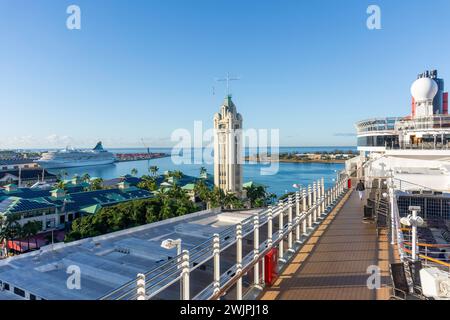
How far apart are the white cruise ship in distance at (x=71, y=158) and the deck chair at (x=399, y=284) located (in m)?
154

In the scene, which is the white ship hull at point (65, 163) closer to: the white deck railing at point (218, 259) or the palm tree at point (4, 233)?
the palm tree at point (4, 233)

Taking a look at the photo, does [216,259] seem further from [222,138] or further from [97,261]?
[222,138]

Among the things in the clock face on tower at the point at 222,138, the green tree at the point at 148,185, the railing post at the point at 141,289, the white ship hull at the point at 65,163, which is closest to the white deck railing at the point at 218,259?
the railing post at the point at 141,289

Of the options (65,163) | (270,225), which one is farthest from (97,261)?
(65,163)

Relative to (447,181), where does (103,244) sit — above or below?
below

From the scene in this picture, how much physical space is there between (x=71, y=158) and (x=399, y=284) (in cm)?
15878

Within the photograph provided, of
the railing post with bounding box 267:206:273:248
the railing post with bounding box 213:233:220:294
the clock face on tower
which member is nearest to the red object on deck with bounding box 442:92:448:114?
the railing post with bounding box 267:206:273:248

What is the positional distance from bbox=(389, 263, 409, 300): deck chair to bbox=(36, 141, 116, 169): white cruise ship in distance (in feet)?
507

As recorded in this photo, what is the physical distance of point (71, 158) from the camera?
146 meters

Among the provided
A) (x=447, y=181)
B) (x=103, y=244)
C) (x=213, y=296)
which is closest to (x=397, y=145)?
(x=447, y=181)

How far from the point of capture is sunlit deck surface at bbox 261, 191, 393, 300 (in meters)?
5.41
